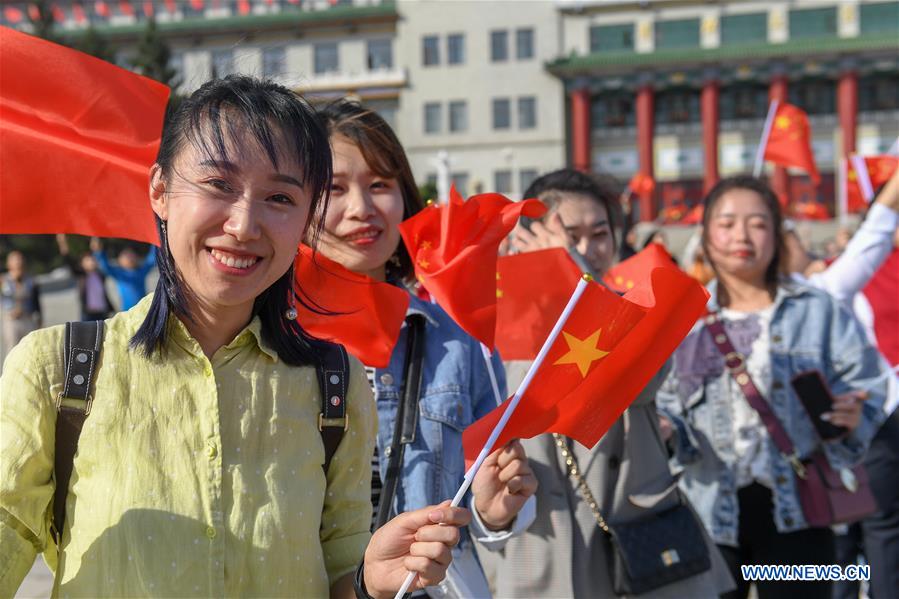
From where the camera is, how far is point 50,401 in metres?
1.28

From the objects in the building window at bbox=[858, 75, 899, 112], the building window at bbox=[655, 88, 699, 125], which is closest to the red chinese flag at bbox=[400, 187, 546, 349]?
the building window at bbox=[655, 88, 699, 125]

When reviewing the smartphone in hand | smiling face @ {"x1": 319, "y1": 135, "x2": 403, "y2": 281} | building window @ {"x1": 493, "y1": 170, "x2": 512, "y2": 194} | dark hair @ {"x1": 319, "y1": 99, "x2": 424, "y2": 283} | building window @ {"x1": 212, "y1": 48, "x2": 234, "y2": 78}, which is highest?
building window @ {"x1": 493, "y1": 170, "x2": 512, "y2": 194}

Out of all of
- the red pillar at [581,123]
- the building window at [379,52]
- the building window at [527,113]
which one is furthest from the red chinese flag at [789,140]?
the building window at [379,52]

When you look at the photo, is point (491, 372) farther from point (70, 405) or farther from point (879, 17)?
point (879, 17)

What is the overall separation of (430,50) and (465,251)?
113 ft

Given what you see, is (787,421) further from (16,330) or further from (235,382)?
(16,330)

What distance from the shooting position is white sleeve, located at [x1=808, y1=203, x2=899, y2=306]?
3631 millimetres

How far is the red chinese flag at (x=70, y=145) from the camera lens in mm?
1969

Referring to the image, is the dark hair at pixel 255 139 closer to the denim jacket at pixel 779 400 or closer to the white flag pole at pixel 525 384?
the white flag pole at pixel 525 384

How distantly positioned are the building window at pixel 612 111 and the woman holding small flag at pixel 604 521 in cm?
3447

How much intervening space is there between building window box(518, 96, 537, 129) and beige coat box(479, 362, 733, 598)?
110 ft

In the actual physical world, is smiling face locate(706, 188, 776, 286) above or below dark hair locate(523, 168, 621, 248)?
below

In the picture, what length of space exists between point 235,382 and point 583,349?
2.25 feet

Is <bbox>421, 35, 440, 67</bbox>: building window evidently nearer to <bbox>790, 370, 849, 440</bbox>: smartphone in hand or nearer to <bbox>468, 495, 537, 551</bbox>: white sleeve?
<bbox>790, 370, 849, 440</bbox>: smartphone in hand
